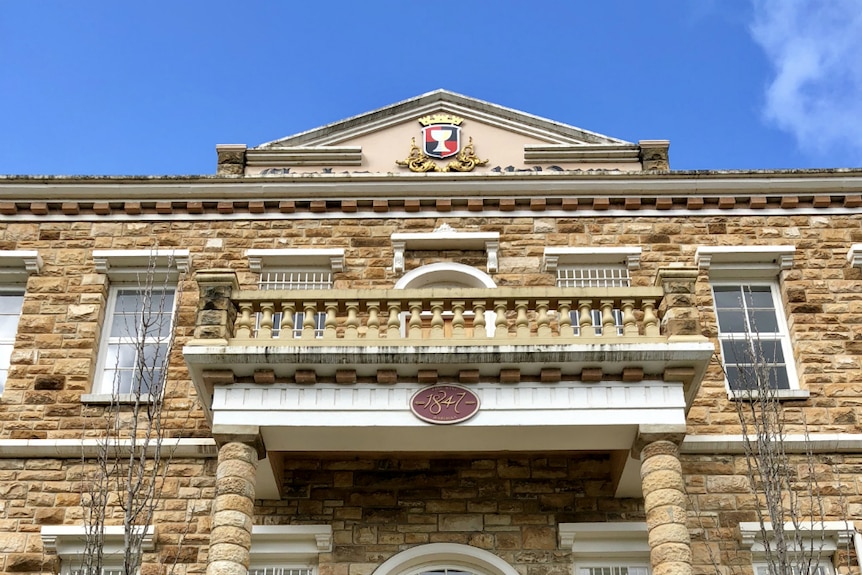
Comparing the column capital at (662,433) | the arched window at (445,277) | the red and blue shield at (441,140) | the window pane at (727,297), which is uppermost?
the red and blue shield at (441,140)

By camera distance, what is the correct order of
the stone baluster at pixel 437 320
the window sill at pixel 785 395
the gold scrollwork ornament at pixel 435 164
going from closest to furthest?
the stone baluster at pixel 437 320 → the window sill at pixel 785 395 → the gold scrollwork ornament at pixel 435 164

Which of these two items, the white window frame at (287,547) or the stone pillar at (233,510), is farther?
the white window frame at (287,547)

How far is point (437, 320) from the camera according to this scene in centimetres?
1388

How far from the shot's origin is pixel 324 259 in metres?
16.8

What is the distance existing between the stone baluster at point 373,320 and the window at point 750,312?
4.98 metres

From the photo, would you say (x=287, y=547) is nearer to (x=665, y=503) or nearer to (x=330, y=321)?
(x=330, y=321)

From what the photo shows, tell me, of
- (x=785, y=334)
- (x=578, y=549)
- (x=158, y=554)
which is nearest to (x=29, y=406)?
(x=158, y=554)

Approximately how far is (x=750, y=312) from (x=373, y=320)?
5863mm

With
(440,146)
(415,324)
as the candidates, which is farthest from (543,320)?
(440,146)

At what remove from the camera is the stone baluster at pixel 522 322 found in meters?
13.5

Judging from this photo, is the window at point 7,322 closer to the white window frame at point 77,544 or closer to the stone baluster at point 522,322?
the white window frame at point 77,544

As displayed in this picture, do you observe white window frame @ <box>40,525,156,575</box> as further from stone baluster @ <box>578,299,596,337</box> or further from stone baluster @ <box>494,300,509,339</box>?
stone baluster @ <box>578,299,596,337</box>

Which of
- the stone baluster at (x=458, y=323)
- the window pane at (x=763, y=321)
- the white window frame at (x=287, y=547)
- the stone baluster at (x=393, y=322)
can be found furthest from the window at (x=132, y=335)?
the window pane at (x=763, y=321)

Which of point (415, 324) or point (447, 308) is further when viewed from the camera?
point (447, 308)
